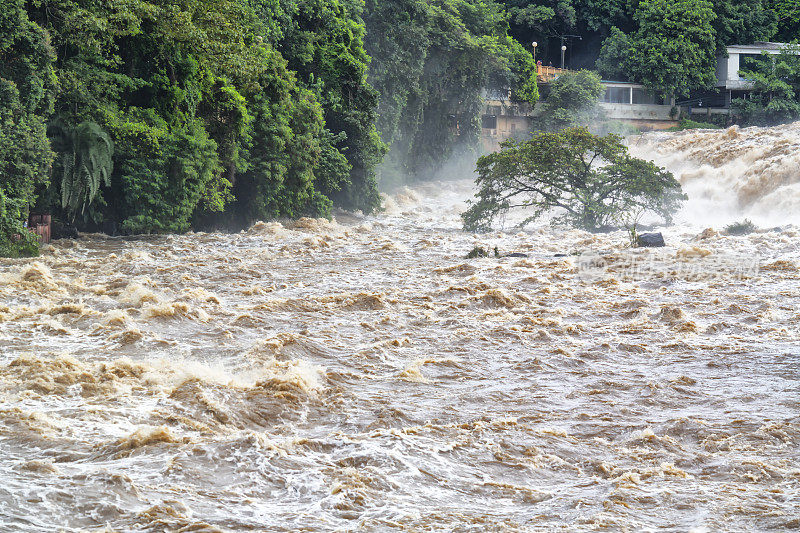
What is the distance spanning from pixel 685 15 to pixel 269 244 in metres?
36.3

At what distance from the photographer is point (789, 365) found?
929cm

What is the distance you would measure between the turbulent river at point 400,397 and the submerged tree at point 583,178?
22.9ft

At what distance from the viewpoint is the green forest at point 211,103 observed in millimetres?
16781

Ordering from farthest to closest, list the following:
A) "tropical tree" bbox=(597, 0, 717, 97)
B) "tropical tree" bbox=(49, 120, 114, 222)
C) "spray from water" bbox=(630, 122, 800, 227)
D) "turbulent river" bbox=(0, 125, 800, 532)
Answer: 1. "tropical tree" bbox=(597, 0, 717, 97)
2. "spray from water" bbox=(630, 122, 800, 227)
3. "tropical tree" bbox=(49, 120, 114, 222)
4. "turbulent river" bbox=(0, 125, 800, 532)

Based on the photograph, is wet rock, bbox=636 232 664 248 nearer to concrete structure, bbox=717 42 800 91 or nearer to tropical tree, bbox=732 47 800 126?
tropical tree, bbox=732 47 800 126

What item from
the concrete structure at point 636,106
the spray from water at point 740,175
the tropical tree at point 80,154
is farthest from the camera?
the concrete structure at point 636,106

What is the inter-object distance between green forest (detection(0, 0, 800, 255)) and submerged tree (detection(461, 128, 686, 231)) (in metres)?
5.55

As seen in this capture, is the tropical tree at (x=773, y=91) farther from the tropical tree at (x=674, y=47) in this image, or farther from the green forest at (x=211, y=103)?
the green forest at (x=211, y=103)

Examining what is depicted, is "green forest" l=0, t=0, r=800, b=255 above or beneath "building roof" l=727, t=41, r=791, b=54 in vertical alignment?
beneath

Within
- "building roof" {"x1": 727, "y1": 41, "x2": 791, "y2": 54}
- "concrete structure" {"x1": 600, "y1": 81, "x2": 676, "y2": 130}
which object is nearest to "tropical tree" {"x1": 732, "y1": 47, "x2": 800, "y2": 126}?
"building roof" {"x1": 727, "y1": 41, "x2": 791, "y2": 54}

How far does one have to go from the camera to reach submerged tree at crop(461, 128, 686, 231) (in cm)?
2358

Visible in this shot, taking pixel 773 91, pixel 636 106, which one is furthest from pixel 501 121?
pixel 773 91

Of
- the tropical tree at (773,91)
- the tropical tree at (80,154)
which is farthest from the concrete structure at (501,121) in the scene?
the tropical tree at (80,154)

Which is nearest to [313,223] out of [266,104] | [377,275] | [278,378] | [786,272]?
[266,104]
